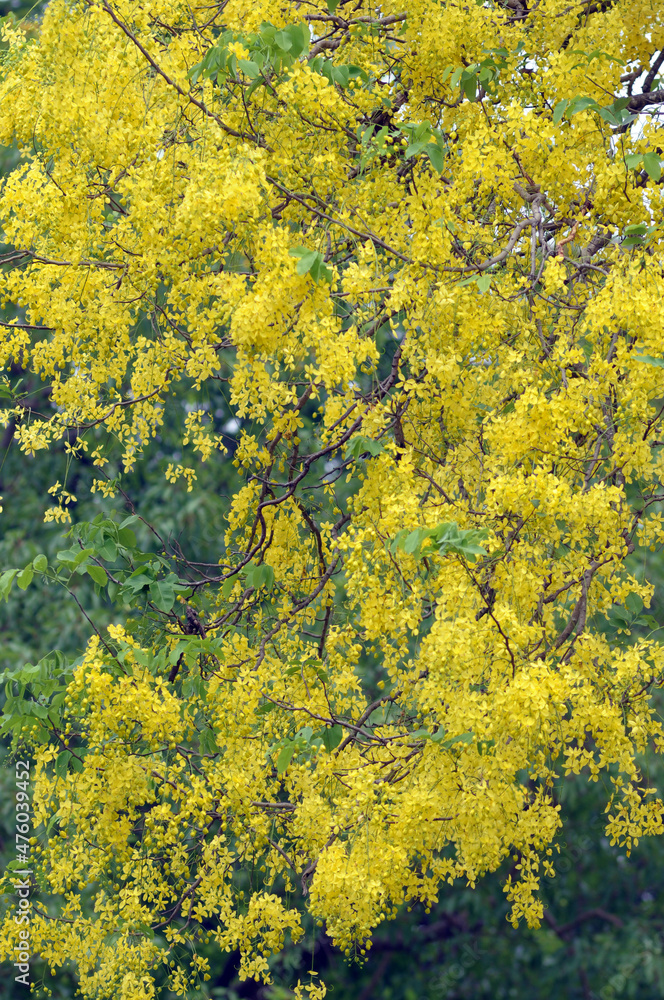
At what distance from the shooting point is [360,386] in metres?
2.61

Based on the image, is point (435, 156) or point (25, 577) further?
point (25, 577)

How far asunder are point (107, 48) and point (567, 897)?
204 inches

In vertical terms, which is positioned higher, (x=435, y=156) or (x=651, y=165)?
(x=435, y=156)

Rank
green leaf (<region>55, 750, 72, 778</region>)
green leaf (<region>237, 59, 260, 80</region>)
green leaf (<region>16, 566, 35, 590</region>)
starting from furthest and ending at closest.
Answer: green leaf (<region>55, 750, 72, 778</region>) → green leaf (<region>16, 566, 35, 590</region>) → green leaf (<region>237, 59, 260, 80</region>)

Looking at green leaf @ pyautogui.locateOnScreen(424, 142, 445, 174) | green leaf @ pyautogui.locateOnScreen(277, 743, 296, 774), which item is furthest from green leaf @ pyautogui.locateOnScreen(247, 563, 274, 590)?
green leaf @ pyautogui.locateOnScreen(424, 142, 445, 174)

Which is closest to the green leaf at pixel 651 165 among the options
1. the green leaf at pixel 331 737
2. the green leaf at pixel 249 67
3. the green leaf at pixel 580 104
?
the green leaf at pixel 580 104

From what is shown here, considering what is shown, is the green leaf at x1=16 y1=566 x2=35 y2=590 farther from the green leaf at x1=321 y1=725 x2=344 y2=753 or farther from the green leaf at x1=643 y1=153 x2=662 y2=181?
the green leaf at x1=643 y1=153 x2=662 y2=181

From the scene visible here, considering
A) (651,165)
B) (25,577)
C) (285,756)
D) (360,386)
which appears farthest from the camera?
(360,386)

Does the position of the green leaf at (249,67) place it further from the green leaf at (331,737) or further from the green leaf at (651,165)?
the green leaf at (331,737)

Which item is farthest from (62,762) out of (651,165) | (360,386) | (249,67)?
(651,165)

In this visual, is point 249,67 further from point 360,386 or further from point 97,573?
point 97,573

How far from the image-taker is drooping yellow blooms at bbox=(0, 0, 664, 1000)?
2.17 meters

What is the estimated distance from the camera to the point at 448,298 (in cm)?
223

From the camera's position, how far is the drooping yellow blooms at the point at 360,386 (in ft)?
7.13
